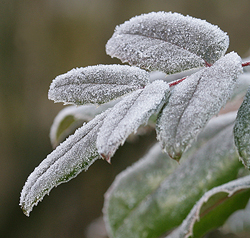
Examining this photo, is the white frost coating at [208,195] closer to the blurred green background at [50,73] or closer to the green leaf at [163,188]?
the green leaf at [163,188]

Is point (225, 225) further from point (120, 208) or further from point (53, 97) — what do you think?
point (53, 97)

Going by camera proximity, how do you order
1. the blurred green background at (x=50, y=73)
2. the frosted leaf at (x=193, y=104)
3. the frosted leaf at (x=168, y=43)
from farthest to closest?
the blurred green background at (x=50, y=73) → the frosted leaf at (x=168, y=43) → the frosted leaf at (x=193, y=104)

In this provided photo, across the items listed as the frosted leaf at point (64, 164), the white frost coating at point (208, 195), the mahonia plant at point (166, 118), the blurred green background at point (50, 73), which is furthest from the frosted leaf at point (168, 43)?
the blurred green background at point (50, 73)

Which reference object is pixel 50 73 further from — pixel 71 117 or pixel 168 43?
pixel 168 43

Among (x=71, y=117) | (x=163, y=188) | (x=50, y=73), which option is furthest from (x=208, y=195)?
(x=50, y=73)

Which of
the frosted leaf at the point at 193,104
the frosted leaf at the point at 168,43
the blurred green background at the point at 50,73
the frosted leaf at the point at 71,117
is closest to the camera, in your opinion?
the frosted leaf at the point at 193,104

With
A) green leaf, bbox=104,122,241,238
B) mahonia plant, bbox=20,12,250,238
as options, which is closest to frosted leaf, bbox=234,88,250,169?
mahonia plant, bbox=20,12,250,238
